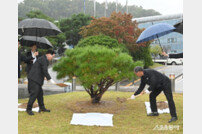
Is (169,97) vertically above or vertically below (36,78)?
below

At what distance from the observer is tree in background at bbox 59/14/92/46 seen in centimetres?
2661

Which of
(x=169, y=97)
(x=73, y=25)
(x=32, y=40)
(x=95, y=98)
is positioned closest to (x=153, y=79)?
(x=169, y=97)

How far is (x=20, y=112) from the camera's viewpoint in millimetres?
5434

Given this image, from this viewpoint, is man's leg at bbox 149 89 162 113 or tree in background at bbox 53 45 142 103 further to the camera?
tree in background at bbox 53 45 142 103

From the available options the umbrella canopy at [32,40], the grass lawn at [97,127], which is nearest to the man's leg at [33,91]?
the grass lawn at [97,127]

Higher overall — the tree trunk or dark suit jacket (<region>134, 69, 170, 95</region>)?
dark suit jacket (<region>134, 69, 170, 95</region>)

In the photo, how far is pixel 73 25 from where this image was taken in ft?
89.0

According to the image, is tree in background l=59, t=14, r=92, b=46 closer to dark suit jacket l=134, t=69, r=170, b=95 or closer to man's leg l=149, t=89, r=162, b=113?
man's leg l=149, t=89, r=162, b=113

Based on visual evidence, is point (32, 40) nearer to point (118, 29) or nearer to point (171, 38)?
point (118, 29)

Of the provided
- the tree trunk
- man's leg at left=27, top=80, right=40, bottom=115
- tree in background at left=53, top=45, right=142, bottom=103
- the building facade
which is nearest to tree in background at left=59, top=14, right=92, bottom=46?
the building facade

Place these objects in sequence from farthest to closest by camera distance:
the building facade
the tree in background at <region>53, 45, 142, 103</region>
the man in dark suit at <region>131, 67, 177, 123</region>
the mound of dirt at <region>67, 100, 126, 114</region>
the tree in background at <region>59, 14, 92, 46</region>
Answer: the building facade, the tree in background at <region>59, 14, 92, 46</region>, the mound of dirt at <region>67, 100, 126, 114</region>, the tree in background at <region>53, 45, 142, 103</region>, the man in dark suit at <region>131, 67, 177, 123</region>

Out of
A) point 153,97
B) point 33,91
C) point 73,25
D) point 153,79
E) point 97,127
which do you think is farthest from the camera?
point 73,25

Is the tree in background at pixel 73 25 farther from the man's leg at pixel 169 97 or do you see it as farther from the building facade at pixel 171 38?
the man's leg at pixel 169 97

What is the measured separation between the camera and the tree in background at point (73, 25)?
26.6 metres
